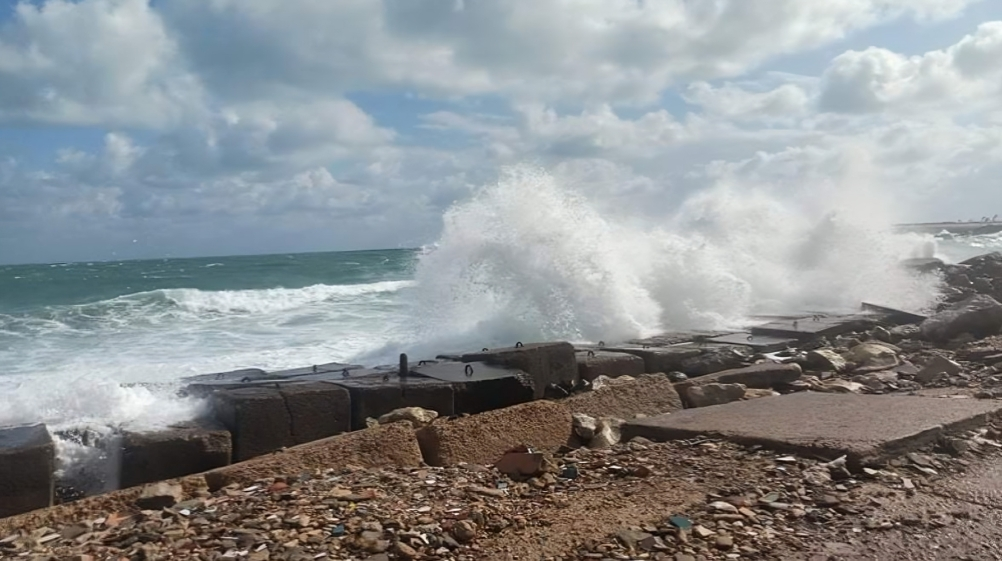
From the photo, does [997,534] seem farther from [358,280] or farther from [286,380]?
[358,280]

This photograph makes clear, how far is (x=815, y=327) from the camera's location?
9.28 m

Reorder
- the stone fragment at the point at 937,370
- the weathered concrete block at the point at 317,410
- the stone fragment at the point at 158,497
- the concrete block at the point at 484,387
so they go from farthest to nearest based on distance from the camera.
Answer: the stone fragment at the point at 937,370
the concrete block at the point at 484,387
the weathered concrete block at the point at 317,410
the stone fragment at the point at 158,497

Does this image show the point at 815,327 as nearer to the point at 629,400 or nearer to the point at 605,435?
the point at 629,400

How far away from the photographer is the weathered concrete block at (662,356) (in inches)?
286

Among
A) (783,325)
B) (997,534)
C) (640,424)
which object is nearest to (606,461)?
(640,424)

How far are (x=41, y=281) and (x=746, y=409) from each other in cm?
3372

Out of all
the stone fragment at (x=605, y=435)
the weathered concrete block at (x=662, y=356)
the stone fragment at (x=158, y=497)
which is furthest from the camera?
the weathered concrete block at (x=662, y=356)

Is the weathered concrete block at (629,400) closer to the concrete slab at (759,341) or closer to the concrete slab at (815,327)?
the concrete slab at (759,341)

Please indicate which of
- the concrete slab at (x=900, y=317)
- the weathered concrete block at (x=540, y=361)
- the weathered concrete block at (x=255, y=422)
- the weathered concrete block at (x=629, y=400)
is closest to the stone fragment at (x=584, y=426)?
the weathered concrete block at (x=629, y=400)

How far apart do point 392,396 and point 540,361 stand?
4.32ft

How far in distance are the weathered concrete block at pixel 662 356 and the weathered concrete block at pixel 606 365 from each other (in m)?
0.11

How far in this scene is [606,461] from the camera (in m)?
3.95

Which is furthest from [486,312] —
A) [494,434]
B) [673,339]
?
[494,434]

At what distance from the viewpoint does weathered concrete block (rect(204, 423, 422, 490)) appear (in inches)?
153
